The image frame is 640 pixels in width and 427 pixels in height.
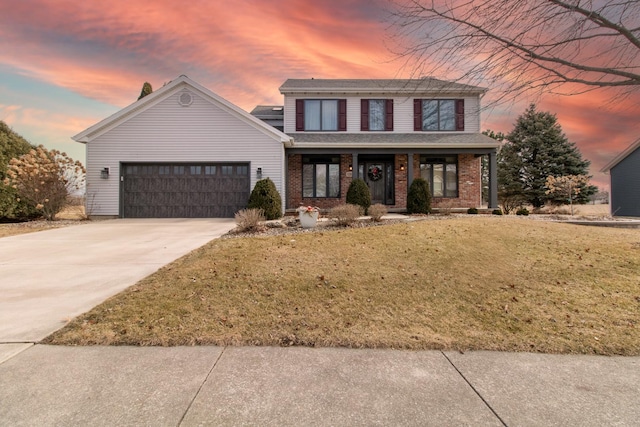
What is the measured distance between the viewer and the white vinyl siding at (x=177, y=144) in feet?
45.8

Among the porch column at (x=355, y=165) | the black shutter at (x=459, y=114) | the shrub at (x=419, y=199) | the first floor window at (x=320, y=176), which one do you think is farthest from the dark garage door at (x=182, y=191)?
the black shutter at (x=459, y=114)

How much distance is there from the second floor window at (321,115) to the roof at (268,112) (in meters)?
2.21

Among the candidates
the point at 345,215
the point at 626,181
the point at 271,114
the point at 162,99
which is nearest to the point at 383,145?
the point at 345,215

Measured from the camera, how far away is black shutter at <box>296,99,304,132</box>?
1653cm

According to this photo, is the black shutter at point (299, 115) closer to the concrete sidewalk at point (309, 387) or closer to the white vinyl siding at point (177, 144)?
the white vinyl siding at point (177, 144)

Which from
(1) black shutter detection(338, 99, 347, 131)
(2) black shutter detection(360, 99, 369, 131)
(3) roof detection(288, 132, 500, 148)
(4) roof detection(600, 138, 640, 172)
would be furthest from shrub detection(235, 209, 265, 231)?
(4) roof detection(600, 138, 640, 172)

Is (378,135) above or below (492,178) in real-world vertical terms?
above

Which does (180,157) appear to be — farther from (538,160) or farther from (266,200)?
(538,160)

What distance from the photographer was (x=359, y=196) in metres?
13.3

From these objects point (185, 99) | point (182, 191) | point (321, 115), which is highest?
point (321, 115)

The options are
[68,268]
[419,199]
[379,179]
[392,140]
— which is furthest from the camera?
[379,179]

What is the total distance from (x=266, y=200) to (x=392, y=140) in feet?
25.0

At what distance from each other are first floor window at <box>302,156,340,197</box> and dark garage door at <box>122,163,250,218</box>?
11.3 ft

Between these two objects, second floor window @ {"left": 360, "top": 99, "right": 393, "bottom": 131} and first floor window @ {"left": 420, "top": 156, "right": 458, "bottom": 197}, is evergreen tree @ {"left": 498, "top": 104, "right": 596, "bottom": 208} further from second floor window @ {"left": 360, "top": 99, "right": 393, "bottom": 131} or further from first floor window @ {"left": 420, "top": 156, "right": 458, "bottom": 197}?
second floor window @ {"left": 360, "top": 99, "right": 393, "bottom": 131}
